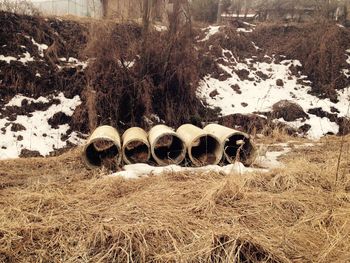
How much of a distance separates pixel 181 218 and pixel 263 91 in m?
8.35

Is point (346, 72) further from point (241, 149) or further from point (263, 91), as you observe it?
point (241, 149)

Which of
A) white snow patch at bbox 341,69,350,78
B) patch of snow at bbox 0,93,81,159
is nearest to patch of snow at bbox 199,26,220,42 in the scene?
white snow patch at bbox 341,69,350,78

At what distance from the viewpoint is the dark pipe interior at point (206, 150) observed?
5766 millimetres

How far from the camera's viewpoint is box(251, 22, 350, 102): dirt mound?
37.8 feet

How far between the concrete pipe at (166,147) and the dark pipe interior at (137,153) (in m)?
0.17

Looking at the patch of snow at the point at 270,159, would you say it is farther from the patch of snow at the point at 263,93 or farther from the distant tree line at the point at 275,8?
the distant tree line at the point at 275,8

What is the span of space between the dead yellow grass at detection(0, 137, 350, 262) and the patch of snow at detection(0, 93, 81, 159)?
224cm

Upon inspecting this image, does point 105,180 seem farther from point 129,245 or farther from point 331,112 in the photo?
point 331,112

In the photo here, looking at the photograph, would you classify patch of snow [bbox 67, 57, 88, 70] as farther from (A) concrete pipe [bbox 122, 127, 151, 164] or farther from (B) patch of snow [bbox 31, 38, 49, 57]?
(A) concrete pipe [bbox 122, 127, 151, 164]

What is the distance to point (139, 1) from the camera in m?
8.73

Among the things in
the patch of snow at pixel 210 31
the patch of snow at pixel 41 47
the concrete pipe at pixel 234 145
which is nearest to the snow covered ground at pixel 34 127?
the patch of snow at pixel 41 47

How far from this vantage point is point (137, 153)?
5.93 metres

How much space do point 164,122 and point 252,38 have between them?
6.65 meters

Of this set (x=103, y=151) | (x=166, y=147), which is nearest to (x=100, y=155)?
(x=103, y=151)
